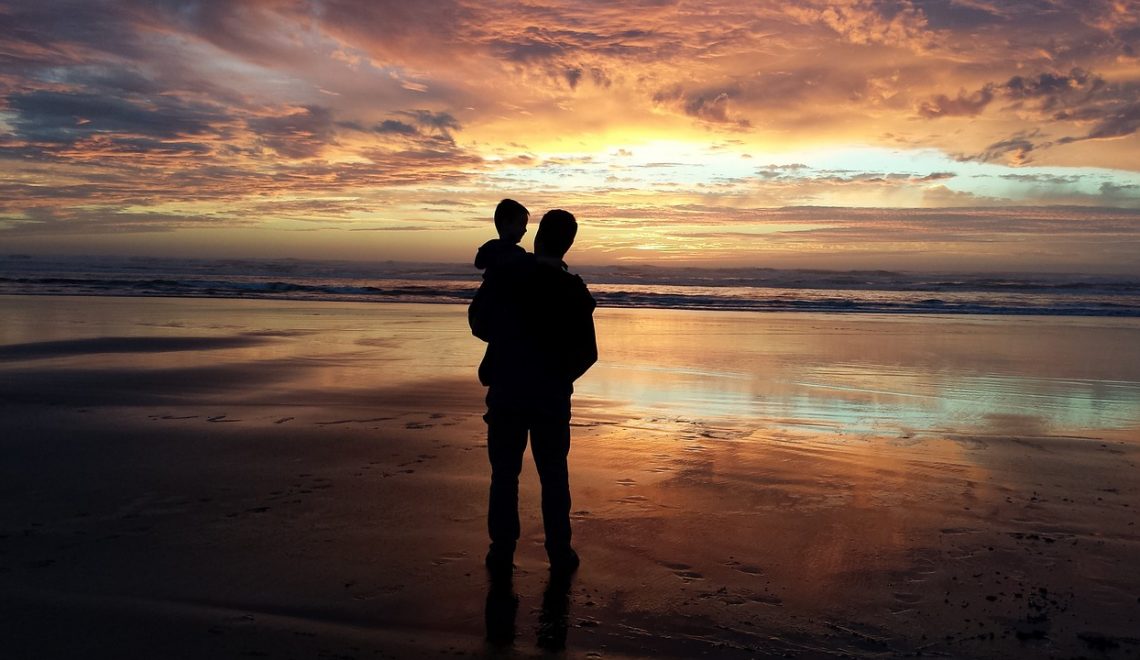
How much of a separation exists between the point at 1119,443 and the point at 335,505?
6632 mm

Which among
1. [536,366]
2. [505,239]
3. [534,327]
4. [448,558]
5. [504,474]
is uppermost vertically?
[505,239]

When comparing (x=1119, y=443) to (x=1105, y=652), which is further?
(x=1119, y=443)

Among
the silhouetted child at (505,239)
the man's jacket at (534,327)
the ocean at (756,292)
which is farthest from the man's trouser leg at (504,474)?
the ocean at (756,292)

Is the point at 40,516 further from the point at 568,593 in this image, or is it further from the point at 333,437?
the point at 568,593

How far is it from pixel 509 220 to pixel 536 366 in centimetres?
73

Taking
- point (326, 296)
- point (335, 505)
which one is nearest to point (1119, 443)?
point (335, 505)

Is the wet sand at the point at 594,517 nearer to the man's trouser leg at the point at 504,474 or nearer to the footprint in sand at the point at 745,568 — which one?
the footprint in sand at the point at 745,568

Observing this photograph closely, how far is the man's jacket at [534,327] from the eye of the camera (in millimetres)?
3814

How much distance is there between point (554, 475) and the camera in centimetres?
401

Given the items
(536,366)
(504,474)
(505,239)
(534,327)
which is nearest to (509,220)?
(505,239)

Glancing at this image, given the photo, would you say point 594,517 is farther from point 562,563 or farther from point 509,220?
point 509,220

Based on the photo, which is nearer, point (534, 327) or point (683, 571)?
point (534, 327)

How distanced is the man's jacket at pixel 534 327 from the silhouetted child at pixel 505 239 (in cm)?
5

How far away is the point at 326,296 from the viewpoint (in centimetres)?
2964
